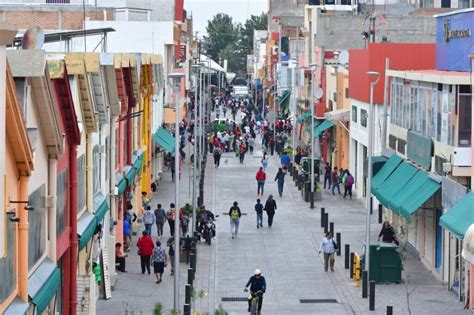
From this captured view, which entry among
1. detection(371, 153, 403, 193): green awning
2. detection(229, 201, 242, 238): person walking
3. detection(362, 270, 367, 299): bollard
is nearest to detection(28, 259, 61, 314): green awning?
detection(362, 270, 367, 299): bollard

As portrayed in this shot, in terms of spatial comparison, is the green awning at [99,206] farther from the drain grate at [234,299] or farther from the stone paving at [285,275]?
the drain grate at [234,299]

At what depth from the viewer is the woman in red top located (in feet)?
115

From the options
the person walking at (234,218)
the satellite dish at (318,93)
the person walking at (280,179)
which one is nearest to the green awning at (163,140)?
the person walking at (280,179)

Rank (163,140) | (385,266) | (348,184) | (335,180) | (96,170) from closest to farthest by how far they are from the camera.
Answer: (96,170) < (385,266) < (348,184) < (335,180) < (163,140)

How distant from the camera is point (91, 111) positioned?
27656 millimetres

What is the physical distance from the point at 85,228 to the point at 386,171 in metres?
17.0

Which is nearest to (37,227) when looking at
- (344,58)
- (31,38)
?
(31,38)

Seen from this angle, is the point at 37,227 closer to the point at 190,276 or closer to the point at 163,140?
the point at 190,276

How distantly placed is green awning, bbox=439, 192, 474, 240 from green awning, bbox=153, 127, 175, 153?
29.3 m

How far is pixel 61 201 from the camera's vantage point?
24.4 m

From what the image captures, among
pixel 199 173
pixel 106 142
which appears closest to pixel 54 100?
pixel 106 142

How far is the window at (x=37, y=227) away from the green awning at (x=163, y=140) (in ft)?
123

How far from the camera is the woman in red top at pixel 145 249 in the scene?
115 feet

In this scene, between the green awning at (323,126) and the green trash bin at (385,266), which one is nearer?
the green trash bin at (385,266)
